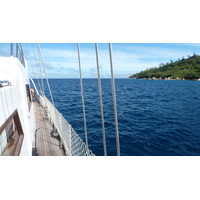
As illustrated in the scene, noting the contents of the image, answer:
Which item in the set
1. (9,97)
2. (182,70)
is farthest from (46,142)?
(182,70)

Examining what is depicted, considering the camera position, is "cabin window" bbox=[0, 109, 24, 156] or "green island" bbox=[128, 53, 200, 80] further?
"green island" bbox=[128, 53, 200, 80]

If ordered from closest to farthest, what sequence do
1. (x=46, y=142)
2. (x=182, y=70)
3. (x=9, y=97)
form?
(x=9, y=97)
(x=46, y=142)
(x=182, y=70)

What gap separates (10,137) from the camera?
2.92 metres

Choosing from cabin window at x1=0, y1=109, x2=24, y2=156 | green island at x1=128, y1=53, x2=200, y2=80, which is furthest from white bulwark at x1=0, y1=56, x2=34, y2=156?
green island at x1=128, y1=53, x2=200, y2=80

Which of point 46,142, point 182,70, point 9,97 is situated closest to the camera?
point 9,97

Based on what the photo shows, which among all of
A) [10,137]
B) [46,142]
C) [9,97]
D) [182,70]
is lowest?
[46,142]

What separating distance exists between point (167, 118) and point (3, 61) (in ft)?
42.4

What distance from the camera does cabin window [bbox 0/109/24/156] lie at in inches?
99.3

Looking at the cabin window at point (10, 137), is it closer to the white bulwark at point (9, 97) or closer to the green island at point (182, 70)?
the white bulwark at point (9, 97)

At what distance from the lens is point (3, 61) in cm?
398

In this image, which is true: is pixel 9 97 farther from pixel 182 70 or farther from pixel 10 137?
pixel 182 70

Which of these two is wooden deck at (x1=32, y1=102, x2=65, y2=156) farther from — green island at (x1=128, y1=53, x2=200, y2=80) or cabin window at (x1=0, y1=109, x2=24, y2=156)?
green island at (x1=128, y1=53, x2=200, y2=80)
